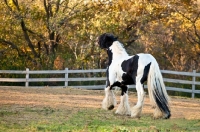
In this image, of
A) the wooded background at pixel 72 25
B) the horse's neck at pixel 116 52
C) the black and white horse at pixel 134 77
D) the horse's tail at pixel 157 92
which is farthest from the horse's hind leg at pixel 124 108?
the wooded background at pixel 72 25

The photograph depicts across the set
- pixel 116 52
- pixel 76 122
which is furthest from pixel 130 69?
pixel 76 122

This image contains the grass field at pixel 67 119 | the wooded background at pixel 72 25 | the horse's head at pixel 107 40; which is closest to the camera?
the grass field at pixel 67 119

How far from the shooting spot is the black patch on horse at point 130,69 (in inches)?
433

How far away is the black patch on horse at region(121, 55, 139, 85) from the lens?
1101 cm

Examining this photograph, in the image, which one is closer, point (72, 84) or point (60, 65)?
point (72, 84)

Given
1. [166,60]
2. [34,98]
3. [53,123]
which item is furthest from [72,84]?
[53,123]

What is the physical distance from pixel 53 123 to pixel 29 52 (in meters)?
17.9

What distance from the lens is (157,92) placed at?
34.3ft

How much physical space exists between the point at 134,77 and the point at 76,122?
7.17 feet

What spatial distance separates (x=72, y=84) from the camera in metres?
22.5

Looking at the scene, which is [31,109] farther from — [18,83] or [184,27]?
[184,27]

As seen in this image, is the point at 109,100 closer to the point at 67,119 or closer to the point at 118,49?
the point at 118,49

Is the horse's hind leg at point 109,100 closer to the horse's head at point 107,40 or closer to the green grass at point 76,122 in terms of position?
the green grass at point 76,122

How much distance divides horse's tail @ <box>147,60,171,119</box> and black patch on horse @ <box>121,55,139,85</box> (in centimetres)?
54
